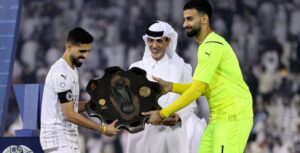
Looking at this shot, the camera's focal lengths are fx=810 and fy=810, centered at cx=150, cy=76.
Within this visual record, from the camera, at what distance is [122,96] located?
576cm

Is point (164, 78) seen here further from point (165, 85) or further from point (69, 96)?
point (69, 96)

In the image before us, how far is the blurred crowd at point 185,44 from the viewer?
35.6 feet

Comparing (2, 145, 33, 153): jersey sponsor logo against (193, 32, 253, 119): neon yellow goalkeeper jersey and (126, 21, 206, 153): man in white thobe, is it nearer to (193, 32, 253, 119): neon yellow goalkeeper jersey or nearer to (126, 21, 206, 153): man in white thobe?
(126, 21, 206, 153): man in white thobe

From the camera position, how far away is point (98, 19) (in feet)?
40.1

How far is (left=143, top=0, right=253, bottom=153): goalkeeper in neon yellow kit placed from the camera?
17.2 ft

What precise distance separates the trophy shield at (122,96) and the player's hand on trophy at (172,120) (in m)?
0.47

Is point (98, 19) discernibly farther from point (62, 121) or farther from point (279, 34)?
point (62, 121)

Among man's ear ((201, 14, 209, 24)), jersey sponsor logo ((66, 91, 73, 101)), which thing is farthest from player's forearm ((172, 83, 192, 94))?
jersey sponsor logo ((66, 91, 73, 101))

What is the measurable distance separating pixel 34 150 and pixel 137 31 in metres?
5.79

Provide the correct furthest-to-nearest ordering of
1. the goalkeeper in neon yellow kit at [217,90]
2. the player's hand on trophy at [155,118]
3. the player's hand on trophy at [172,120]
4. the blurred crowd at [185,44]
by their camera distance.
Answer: the blurred crowd at [185,44], the player's hand on trophy at [172,120], the player's hand on trophy at [155,118], the goalkeeper in neon yellow kit at [217,90]

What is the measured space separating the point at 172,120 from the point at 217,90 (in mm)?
902

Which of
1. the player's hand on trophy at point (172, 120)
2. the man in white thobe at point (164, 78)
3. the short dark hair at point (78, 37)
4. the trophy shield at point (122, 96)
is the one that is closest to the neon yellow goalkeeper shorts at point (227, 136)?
the trophy shield at point (122, 96)

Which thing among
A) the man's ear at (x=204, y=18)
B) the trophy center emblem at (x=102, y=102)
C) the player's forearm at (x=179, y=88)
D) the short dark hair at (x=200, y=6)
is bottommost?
the trophy center emblem at (x=102, y=102)

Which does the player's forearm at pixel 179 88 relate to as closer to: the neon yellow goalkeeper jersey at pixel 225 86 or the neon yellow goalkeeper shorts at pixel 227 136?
the neon yellow goalkeeper jersey at pixel 225 86
